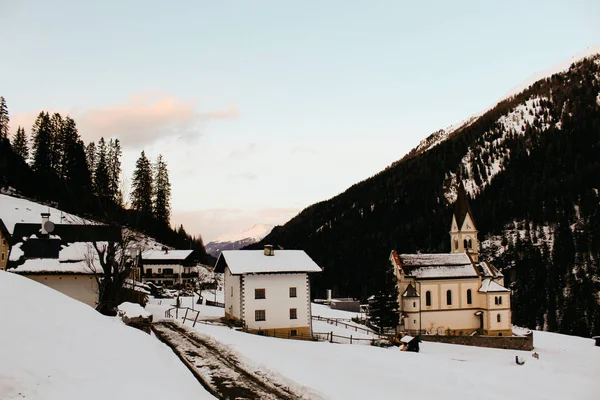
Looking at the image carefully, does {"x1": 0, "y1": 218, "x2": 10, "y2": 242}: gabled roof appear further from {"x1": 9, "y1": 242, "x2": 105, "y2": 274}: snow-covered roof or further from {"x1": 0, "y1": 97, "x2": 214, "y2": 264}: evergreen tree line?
{"x1": 0, "y1": 97, "x2": 214, "y2": 264}: evergreen tree line

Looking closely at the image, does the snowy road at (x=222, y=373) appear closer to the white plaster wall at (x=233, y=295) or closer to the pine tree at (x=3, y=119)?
the white plaster wall at (x=233, y=295)

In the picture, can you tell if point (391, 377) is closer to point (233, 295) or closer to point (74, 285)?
point (233, 295)

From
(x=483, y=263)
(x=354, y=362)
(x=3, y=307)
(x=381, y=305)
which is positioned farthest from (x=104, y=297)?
(x=483, y=263)

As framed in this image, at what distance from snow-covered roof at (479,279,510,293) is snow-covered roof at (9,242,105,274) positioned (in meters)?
46.7

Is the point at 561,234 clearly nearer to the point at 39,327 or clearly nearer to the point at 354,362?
the point at 354,362

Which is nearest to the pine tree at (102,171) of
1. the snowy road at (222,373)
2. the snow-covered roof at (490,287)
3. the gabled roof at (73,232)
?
the gabled roof at (73,232)

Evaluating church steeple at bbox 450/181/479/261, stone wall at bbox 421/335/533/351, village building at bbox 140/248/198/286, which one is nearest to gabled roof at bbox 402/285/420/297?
stone wall at bbox 421/335/533/351

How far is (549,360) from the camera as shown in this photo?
159 ft

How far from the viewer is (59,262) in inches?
1531

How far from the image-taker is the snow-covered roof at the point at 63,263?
38.0 meters

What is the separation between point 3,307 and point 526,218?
166m

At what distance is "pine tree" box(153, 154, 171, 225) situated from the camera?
353ft

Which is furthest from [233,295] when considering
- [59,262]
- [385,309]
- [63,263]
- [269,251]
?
[385,309]

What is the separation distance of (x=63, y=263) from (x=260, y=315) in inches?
647
